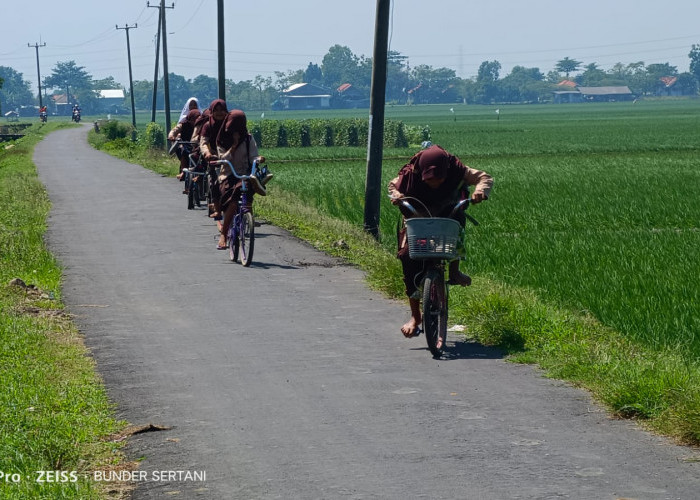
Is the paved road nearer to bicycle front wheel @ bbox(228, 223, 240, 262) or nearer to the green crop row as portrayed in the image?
bicycle front wheel @ bbox(228, 223, 240, 262)

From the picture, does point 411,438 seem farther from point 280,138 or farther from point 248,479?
point 280,138

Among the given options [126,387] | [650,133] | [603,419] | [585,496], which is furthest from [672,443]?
[650,133]

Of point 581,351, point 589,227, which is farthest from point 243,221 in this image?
point 589,227

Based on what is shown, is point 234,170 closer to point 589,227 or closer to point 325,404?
point 325,404

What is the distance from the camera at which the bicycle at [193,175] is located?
2150cm

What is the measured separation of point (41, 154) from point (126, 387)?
43018mm

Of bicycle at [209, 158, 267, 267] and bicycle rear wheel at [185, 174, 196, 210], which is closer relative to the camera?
bicycle at [209, 158, 267, 267]

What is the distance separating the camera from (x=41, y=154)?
49.7 meters

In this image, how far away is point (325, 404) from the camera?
7.93 meters

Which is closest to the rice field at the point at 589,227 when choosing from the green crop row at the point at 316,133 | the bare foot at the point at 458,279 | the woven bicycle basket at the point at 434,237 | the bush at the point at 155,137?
the bare foot at the point at 458,279

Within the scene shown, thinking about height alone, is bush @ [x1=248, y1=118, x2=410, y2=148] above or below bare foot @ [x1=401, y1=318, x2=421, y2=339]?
below

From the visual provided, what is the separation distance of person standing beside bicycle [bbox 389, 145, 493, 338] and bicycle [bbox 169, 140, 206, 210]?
1170cm

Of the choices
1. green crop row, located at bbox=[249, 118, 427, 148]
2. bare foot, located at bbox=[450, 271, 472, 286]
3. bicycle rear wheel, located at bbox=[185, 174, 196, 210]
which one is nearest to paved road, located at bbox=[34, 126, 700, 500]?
bare foot, located at bbox=[450, 271, 472, 286]

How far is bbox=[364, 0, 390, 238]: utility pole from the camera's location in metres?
17.8
